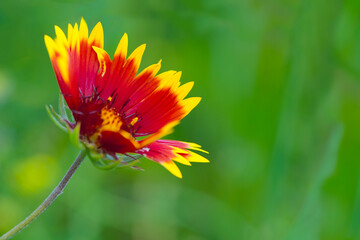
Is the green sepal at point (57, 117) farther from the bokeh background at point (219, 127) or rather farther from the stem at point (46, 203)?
the bokeh background at point (219, 127)

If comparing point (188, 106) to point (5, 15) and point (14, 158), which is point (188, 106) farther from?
point (5, 15)

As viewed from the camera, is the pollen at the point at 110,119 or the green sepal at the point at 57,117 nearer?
the green sepal at the point at 57,117

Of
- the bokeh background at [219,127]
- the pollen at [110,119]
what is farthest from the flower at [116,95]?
the bokeh background at [219,127]

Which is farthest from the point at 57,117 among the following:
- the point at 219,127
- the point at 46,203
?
the point at 219,127

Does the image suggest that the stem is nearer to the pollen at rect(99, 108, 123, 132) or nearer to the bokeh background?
the pollen at rect(99, 108, 123, 132)

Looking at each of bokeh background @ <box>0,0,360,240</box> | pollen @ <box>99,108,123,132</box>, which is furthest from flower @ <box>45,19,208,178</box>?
bokeh background @ <box>0,0,360,240</box>

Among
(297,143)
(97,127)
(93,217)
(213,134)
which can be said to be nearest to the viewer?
(97,127)

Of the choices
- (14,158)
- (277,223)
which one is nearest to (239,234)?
(277,223)
